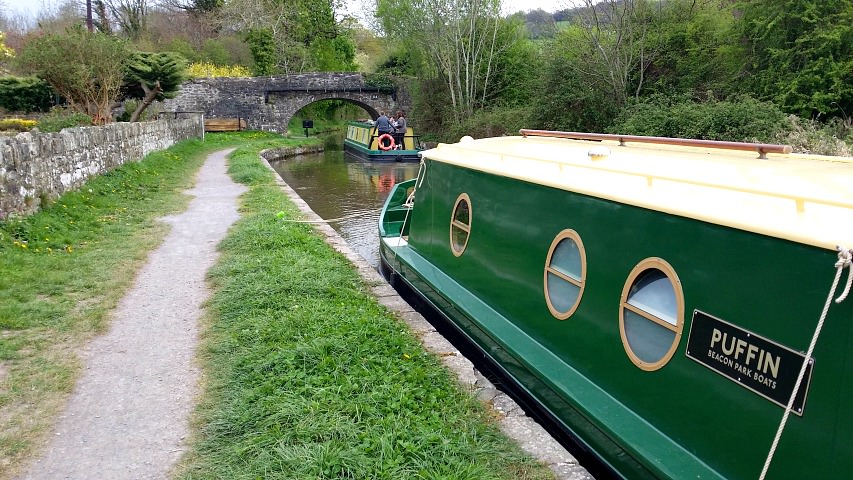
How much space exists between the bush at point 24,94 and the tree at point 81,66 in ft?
3.23

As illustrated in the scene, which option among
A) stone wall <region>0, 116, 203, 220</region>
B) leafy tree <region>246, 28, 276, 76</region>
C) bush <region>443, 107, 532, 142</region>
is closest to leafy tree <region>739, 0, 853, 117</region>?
bush <region>443, 107, 532, 142</region>

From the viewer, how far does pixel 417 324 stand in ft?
15.1

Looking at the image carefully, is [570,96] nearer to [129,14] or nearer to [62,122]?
[62,122]

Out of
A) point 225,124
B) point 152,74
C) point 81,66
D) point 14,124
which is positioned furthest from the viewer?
point 225,124

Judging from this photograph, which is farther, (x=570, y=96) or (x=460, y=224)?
(x=570, y=96)

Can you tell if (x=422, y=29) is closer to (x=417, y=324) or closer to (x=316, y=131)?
(x=316, y=131)

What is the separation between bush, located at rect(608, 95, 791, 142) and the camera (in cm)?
1001

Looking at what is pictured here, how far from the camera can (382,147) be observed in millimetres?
20641

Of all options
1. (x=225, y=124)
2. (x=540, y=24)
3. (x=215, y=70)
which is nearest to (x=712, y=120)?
(x=540, y=24)

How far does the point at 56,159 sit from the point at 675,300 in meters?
8.15

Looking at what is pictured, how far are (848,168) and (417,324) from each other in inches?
110

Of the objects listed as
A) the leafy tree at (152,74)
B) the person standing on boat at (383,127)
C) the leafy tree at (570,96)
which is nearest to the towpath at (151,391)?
the leafy tree at (570,96)

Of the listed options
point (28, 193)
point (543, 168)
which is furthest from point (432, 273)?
point (28, 193)

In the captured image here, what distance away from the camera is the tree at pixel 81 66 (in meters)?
12.6
